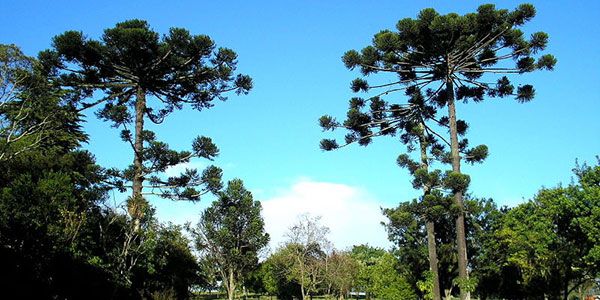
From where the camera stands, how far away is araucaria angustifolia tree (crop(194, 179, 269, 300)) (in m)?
46.7

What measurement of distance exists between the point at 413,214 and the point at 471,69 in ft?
17.9

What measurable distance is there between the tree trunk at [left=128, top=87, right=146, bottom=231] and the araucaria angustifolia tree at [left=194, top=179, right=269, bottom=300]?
2466cm

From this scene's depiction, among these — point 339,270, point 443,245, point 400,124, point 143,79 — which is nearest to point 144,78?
point 143,79

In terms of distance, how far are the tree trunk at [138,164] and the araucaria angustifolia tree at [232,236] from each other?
971 inches

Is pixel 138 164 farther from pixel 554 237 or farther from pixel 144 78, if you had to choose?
pixel 554 237

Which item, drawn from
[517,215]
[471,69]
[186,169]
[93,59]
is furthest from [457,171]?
[517,215]

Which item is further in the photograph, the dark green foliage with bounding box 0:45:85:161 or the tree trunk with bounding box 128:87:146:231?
the tree trunk with bounding box 128:87:146:231

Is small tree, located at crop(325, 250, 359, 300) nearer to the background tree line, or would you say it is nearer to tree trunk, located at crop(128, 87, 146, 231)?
the background tree line

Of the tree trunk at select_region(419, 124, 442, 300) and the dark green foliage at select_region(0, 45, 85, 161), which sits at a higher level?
the dark green foliage at select_region(0, 45, 85, 161)

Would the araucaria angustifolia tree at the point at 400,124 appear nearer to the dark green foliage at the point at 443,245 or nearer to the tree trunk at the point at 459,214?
the tree trunk at the point at 459,214


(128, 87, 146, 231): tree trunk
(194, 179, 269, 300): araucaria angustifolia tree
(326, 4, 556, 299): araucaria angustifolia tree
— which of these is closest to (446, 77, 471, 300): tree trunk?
(326, 4, 556, 299): araucaria angustifolia tree

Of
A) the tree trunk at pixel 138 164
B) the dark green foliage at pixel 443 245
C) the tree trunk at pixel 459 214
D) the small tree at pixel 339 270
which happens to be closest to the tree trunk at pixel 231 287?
the small tree at pixel 339 270

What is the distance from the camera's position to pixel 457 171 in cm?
1692

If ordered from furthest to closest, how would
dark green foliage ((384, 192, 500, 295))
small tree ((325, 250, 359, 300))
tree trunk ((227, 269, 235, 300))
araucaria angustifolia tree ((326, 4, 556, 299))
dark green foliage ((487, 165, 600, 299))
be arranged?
small tree ((325, 250, 359, 300)) < tree trunk ((227, 269, 235, 300)) < dark green foliage ((384, 192, 500, 295)) < dark green foliage ((487, 165, 600, 299)) < araucaria angustifolia tree ((326, 4, 556, 299))
